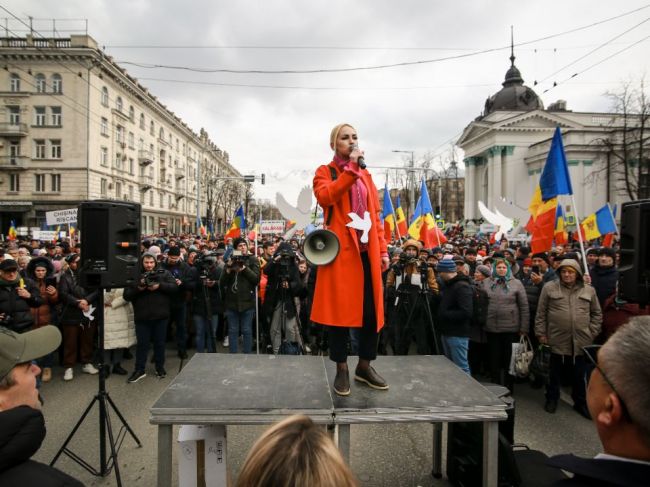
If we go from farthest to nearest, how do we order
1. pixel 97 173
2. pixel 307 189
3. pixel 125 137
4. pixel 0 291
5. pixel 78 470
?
pixel 125 137
pixel 97 173
pixel 307 189
pixel 0 291
pixel 78 470

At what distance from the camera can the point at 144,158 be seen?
47125 mm

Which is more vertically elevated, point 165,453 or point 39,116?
point 39,116

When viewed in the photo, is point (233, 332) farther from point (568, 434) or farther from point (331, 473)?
point (331, 473)

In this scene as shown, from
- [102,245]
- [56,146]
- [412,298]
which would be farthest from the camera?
[56,146]

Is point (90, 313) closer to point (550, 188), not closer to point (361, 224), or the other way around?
point (361, 224)

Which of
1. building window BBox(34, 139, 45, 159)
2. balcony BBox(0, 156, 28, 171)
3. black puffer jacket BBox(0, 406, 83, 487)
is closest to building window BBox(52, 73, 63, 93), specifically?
building window BBox(34, 139, 45, 159)

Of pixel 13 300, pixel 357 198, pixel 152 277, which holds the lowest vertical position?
pixel 13 300

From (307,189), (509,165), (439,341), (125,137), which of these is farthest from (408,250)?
(509,165)

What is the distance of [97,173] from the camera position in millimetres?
37938

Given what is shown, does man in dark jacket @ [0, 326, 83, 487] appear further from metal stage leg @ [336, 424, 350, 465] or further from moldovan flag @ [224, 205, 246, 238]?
moldovan flag @ [224, 205, 246, 238]

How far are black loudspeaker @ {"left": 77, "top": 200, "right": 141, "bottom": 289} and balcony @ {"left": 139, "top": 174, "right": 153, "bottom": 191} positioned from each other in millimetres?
47545

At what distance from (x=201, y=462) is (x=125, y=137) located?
46385mm

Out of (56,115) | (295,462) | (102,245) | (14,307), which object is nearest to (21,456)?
(295,462)

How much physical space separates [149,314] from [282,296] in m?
2.21
